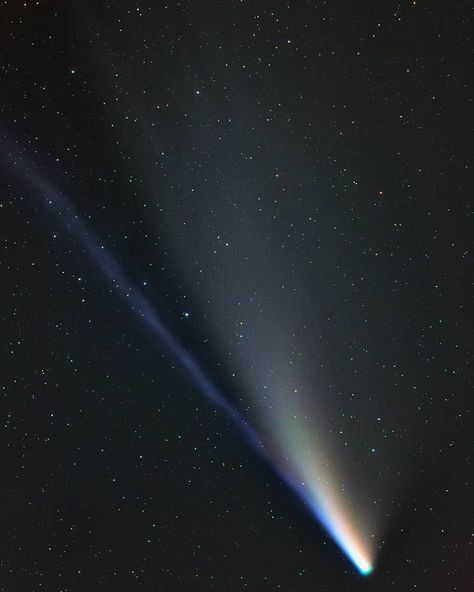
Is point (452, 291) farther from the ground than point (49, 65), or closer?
closer

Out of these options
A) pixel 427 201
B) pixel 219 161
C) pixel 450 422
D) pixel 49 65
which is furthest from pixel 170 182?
pixel 450 422

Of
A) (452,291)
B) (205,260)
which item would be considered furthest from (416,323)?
(205,260)

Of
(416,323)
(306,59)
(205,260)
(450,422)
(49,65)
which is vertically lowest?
(450,422)

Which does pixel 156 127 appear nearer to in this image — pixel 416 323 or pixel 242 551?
pixel 416 323

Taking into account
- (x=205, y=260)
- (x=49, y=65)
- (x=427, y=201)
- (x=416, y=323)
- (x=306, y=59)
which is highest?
(x=49, y=65)

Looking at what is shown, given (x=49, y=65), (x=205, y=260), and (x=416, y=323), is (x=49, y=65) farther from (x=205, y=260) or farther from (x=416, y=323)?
(x=416, y=323)

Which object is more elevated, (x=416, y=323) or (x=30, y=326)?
(x=30, y=326)
